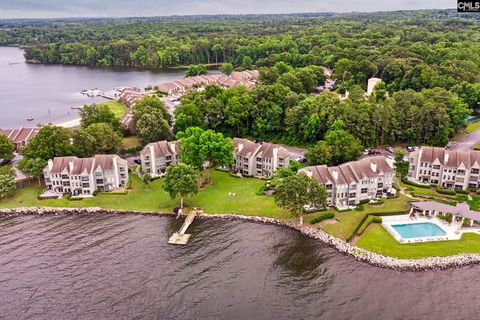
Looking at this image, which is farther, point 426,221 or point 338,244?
point 426,221

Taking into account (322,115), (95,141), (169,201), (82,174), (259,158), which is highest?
(322,115)

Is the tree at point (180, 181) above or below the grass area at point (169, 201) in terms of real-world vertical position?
above

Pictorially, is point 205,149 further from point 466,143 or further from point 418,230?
point 466,143

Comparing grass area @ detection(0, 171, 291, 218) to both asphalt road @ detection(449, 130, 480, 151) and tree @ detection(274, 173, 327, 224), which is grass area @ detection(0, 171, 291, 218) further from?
asphalt road @ detection(449, 130, 480, 151)

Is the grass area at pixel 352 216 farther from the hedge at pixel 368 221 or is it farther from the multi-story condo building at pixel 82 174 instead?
the multi-story condo building at pixel 82 174

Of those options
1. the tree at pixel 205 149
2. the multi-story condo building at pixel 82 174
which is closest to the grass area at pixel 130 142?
the multi-story condo building at pixel 82 174

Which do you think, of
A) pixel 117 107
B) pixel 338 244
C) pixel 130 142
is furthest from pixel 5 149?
pixel 338 244

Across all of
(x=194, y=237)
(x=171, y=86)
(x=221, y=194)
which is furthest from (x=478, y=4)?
(x=171, y=86)
